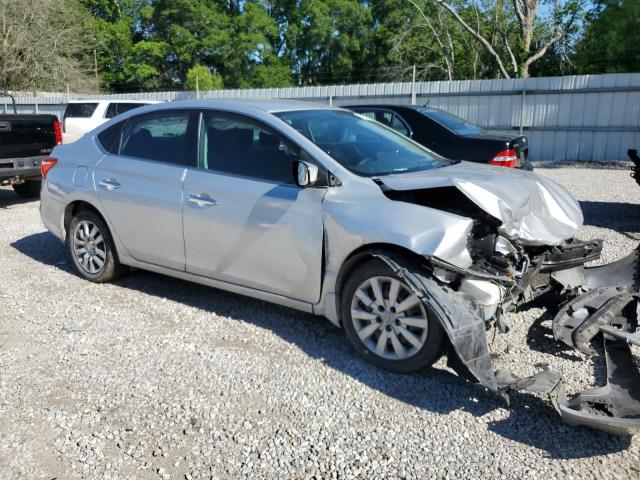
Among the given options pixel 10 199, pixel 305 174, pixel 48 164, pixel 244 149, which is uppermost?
pixel 244 149

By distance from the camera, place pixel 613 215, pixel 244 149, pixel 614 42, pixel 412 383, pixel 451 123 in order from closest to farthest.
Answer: pixel 412 383, pixel 244 149, pixel 451 123, pixel 613 215, pixel 614 42

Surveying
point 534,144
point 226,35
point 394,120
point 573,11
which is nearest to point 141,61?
point 226,35

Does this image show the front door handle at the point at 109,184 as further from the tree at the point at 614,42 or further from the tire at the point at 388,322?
the tree at the point at 614,42

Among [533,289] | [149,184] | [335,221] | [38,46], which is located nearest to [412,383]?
[335,221]

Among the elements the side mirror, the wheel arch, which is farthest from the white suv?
A: the side mirror

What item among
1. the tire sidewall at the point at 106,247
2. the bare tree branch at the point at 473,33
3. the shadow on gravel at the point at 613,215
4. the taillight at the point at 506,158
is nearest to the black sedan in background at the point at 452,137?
the taillight at the point at 506,158

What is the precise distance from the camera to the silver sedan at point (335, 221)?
363cm

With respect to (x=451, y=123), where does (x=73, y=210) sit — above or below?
below

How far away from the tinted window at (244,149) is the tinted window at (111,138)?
1107 millimetres

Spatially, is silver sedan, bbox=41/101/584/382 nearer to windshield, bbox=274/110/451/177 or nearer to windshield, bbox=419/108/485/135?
windshield, bbox=274/110/451/177

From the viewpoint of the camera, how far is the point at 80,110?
48.5ft

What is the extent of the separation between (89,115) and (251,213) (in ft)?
39.1

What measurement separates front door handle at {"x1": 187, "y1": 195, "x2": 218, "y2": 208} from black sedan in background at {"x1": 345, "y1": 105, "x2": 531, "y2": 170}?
14.8 feet

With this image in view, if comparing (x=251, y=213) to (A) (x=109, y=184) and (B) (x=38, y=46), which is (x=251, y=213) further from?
(B) (x=38, y=46)
